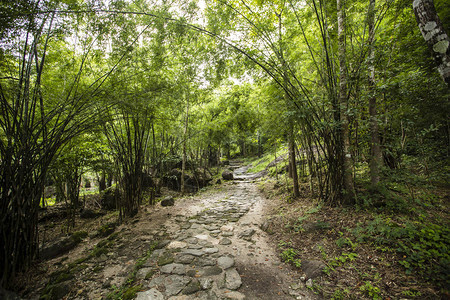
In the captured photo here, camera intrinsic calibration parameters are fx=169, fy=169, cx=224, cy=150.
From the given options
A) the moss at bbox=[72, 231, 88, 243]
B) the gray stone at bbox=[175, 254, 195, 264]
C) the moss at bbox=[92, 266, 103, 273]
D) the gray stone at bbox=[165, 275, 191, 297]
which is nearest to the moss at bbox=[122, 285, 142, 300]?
the gray stone at bbox=[165, 275, 191, 297]

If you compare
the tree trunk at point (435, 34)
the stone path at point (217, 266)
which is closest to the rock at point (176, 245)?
the stone path at point (217, 266)

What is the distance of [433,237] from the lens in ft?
6.47

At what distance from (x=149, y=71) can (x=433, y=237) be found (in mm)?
5355

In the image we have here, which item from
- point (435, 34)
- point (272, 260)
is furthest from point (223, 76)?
point (272, 260)

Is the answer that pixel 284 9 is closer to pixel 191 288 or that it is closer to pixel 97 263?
pixel 191 288

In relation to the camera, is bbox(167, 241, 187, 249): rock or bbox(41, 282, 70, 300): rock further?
bbox(167, 241, 187, 249): rock

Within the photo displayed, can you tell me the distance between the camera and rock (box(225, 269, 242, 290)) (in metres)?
2.01

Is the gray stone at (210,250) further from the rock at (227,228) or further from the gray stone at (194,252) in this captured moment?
the rock at (227,228)

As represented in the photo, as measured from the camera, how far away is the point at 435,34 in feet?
5.74

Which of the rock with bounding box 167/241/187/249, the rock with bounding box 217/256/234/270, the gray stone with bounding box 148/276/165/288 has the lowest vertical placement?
the rock with bounding box 217/256/234/270

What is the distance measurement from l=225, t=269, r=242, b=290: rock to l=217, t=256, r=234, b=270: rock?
0.36 ft

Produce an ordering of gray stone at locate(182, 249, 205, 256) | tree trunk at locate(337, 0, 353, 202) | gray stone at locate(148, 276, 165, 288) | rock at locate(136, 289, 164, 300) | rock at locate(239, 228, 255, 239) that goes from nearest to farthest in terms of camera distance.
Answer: rock at locate(136, 289, 164, 300), gray stone at locate(148, 276, 165, 288), gray stone at locate(182, 249, 205, 256), tree trunk at locate(337, 0, 353, 202), rock at locate(239, 228, 255, 239)

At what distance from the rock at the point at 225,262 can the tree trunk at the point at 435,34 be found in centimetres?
327

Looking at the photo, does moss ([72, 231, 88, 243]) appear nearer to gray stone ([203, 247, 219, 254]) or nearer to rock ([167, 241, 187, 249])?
rock ([167, 241, 187, 249])
